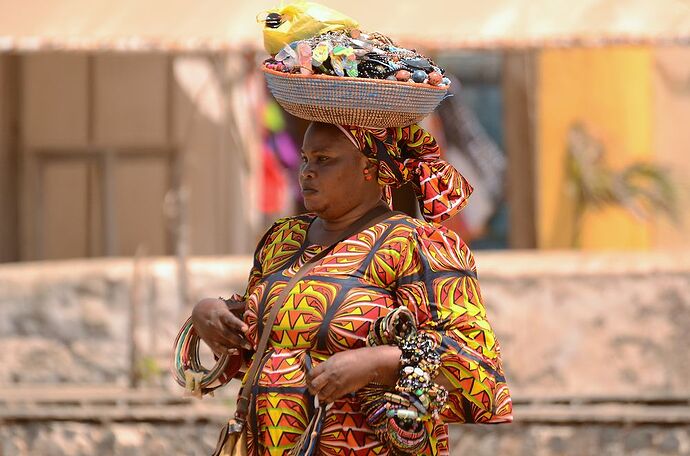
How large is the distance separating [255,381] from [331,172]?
0.55m

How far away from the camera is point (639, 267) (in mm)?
7941

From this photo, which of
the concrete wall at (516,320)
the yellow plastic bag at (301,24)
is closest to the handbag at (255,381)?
the yellow plastic bag at (301,24)

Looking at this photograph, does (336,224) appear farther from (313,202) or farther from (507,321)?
(507,321)

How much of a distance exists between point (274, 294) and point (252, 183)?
806 cm

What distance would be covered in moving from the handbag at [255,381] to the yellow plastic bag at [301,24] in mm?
482

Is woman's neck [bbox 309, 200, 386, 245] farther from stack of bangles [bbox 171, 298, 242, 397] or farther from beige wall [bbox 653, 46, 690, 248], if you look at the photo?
beige wall [bbox 653, 46, 690, 248]

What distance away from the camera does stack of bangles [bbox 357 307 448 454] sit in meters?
3.30

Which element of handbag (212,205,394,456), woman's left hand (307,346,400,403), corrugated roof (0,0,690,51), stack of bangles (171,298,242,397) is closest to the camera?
woman's left hand (307,346,400,403)

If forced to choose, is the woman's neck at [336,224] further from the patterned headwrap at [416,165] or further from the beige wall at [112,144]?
the beige wall at [112,144]

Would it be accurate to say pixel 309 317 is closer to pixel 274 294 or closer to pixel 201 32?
pixel 274 294

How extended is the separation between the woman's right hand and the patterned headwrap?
1.67ft

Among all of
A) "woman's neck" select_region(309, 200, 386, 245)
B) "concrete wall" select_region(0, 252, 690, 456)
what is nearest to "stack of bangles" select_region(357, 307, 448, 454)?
"woman's neck" select_region(309, 200, 386, 245)

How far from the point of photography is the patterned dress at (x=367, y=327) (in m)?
3.39

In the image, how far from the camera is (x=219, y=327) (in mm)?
3592
